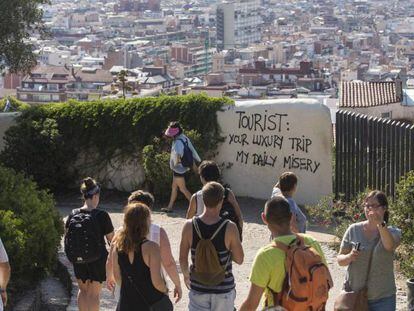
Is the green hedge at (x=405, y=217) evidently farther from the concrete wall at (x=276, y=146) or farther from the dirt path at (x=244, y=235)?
the concrete wall at (x=276, y=146)

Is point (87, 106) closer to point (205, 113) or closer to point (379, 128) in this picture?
point (205, 113)

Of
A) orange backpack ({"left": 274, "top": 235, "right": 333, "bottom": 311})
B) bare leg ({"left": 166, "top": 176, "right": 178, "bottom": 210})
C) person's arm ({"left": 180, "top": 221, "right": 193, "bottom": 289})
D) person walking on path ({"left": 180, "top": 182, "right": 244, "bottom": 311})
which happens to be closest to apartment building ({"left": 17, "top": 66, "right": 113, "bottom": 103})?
bare leg ({"left": 166, "top": 176, "right": 178, "bottom": 210})

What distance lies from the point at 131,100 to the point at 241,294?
516 centimetres

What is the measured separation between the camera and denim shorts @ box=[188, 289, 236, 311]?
5746mm

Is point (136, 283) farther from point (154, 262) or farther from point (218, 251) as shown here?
point (218, 251)

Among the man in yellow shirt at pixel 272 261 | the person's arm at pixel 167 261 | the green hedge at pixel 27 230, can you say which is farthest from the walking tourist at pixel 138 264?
the green hedge at pixel 27 230

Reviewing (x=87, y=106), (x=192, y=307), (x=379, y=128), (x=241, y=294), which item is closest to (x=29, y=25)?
(x=87, y=106)

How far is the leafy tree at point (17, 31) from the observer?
13672 millimetres

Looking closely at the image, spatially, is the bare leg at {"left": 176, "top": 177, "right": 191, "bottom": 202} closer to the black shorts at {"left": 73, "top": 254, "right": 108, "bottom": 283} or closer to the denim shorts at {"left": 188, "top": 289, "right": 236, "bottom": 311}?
the black shorts at {"left": 73, "top": 254, "right": 108, "bottom": 283}

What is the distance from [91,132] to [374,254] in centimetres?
767

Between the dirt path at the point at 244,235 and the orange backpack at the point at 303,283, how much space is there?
2886 mm

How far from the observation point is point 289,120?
12.2 m

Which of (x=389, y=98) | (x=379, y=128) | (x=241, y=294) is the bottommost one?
(x=389, y=98)

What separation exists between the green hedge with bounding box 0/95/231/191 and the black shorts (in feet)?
19.1
